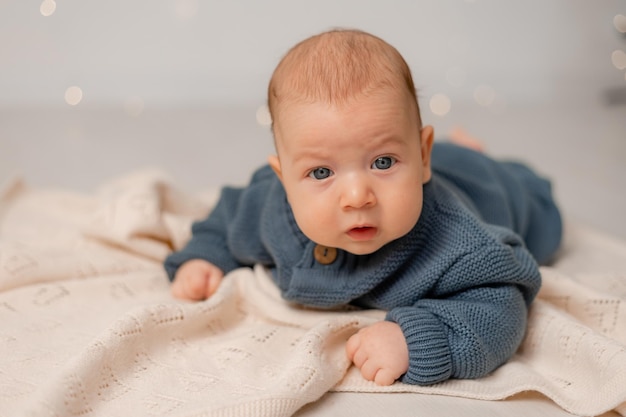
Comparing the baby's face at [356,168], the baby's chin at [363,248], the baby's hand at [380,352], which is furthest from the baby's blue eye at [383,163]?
the baby's hand at [380,352]

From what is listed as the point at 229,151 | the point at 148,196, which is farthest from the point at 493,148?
the point at 148,196

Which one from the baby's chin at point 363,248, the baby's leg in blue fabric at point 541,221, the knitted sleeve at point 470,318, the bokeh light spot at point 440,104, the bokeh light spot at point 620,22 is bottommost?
the bokeh light spot at point 440,104

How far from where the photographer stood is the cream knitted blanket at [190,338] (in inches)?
35.9

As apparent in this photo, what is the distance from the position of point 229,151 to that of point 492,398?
1531mm

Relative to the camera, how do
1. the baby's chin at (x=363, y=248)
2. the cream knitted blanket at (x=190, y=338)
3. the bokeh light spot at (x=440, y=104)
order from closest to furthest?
1. the cream knitted blanket at (x=190, y=338)
2. the baby's chin at (x=363, y=248)
3. the bokeh light spot at (x=440, y=104)

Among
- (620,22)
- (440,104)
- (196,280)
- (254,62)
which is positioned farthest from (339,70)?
(620,22)

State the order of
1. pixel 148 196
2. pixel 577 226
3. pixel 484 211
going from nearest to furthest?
pixel 484 211
pixel 148 196
pixel 577 226

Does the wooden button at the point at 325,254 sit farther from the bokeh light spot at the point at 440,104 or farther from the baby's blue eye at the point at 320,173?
the bokeh light spot at the point at 440,104

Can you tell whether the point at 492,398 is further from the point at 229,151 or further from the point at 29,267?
the point at 229,151

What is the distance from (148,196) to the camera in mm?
1462

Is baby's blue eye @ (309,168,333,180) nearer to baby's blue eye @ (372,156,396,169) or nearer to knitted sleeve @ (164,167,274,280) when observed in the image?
baby's blue eye @ (372,156,396,169)

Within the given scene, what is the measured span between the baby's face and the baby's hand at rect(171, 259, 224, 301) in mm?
308

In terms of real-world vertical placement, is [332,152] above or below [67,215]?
above

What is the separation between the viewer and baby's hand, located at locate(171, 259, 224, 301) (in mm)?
1249
